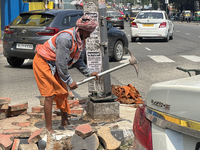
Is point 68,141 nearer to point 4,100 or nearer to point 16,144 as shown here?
point 16,144

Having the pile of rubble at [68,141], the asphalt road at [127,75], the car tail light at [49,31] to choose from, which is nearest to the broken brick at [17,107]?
the asphalt road at [127,75]

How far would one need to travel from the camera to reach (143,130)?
2490mm

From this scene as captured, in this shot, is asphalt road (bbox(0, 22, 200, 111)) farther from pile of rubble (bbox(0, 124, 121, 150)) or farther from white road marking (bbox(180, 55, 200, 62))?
pile of rubble (bbox(0, 124, 121, 150))

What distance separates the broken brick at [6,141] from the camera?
4227 mm

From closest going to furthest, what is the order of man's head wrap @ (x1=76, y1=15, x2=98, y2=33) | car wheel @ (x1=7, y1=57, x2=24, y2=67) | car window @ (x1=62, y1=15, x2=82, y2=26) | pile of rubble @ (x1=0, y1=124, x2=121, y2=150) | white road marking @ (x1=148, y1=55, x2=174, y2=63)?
pile of rubble @ (x1=0, y1=124, x2=121, y2=150) → man's head wrap @ (x1=76, y1=15, x2=98, y2=33) → car window @ (x1=62, y1=15, x2=82, y2=26) → car wheel @ (x1=7, y1=57, x2=24, y2=67) → white road marking @ (x1=148, y1=55, x2=174, y2=63)

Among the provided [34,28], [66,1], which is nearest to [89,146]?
[34,28]

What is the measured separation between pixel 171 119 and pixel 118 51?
11.2 m

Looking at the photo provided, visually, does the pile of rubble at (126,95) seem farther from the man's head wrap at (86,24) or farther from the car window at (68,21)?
the car window at (68,21)

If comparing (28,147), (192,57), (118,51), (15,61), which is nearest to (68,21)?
(15,61)

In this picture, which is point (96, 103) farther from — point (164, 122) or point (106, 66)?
point (164, 122)

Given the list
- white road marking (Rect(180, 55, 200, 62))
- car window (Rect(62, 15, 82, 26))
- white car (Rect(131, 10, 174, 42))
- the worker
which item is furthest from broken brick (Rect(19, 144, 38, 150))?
white car (Rect(131, 10, 174, 42))

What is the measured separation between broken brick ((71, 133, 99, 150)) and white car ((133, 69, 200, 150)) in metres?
1.94

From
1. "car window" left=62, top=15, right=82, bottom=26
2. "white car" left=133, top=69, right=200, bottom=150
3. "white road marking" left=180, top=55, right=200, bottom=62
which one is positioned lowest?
"white road marking" left=180, top=55, right=200, bottom=62

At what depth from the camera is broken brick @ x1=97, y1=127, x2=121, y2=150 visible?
4551 millimetres
